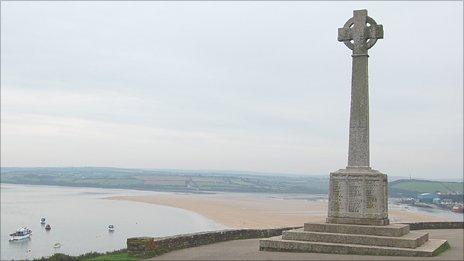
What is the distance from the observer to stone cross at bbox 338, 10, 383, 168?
45.4 feet

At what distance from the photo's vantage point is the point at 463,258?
11.9 m

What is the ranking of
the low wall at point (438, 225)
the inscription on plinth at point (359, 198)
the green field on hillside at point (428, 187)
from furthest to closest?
the green field on hillside at point (428, 187), the low wall at point (438, 225), the inscription on plinth at point (359, 198)

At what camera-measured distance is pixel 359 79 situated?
14.1 metres

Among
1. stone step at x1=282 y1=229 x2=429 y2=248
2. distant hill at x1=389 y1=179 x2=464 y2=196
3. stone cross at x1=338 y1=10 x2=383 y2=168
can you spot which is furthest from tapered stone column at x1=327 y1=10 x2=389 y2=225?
distant hill at x1=389 y1=179 x2=464 y2=196

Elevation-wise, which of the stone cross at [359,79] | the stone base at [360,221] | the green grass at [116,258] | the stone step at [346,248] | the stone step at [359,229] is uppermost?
the stone cross at [359,79]

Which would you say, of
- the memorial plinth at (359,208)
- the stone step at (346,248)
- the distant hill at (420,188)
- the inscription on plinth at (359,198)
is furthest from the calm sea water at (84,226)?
the distant hill at (420,188)

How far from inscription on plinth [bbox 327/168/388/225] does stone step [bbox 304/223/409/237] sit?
0.35 meters


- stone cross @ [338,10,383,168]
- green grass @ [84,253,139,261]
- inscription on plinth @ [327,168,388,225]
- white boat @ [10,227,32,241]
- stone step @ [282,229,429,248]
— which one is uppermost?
stone cross @ [338,10,383,168]

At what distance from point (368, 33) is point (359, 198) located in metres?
4.35

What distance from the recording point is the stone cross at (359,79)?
1384 cm

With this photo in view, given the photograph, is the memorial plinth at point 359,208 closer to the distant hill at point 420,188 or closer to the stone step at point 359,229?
the stone step at point 359,229

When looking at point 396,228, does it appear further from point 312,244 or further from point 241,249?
point 241,249

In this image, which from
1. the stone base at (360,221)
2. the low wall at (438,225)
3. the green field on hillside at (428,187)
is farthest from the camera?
the green field on hillside at (428,187)

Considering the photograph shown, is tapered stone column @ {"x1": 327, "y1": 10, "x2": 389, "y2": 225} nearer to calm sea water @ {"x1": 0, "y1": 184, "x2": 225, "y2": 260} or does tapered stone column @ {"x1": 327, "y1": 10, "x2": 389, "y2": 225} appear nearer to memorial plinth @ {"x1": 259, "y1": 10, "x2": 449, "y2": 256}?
memorial plinth @ {"x1": 259, "y1": 10, "x2": 449, "y2": 256}
